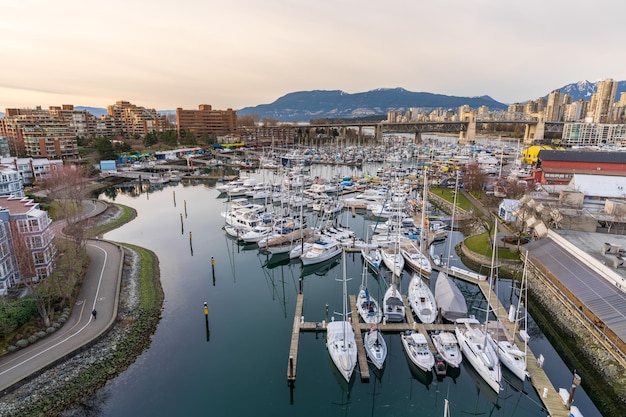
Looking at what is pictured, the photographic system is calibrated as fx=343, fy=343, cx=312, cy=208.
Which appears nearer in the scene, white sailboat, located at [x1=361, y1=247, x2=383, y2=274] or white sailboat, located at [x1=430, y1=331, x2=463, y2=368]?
white sailboat, located at [x1=430, y1=331, x2=463, y2=368]

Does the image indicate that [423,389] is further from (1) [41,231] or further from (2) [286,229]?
(1) [41,231]

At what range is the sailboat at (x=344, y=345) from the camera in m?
18.0

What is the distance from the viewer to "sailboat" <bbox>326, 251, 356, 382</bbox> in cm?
1798

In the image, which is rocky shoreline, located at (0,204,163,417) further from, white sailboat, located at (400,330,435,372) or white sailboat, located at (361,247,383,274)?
white sailboat, located at (361,247,383,274)

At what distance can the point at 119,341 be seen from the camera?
20.4 meters

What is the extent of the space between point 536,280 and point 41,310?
34738 millimetres

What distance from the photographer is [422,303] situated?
2377 centimetres

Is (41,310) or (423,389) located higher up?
(41,310)

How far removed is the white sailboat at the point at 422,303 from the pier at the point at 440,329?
1.62ft

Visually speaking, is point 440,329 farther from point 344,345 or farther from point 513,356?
point 344,345

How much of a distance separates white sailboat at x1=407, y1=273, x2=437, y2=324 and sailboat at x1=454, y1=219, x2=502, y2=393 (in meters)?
1.85

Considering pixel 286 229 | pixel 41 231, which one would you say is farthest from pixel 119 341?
pixel 286 229

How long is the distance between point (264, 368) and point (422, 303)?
37.6ft

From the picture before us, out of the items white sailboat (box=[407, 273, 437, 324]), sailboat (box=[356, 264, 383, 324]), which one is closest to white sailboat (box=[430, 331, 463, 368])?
white sailboat (box=[407, 273, 437, 324])
